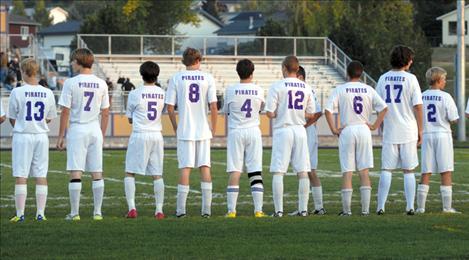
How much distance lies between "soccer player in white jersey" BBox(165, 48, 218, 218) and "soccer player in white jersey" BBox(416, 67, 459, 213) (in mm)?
2764

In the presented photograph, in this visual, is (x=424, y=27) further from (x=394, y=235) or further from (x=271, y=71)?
(x=394, y=235)

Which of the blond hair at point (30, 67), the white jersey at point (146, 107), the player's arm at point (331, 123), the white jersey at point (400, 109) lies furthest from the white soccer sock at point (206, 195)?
the blond hair at point (30, 67)

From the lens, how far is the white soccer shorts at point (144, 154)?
1443 cm

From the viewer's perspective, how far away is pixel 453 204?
16734 mm

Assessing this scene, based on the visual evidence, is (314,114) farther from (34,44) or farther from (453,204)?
(34,44)

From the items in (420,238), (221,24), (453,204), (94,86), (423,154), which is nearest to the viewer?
(420,238)

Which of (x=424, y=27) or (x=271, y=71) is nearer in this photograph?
(x=271, y=71)

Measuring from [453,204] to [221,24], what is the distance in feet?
364

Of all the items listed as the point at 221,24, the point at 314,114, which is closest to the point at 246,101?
the point at 314,114

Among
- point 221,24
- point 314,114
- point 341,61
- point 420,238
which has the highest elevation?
point 221,24

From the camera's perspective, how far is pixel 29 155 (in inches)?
552

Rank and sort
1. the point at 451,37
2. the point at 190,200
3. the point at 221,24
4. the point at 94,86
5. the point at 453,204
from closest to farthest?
the point at 94,86 → the point at 453,204 → the point at 190,200 → the point at 451,37 → the point at 221,24

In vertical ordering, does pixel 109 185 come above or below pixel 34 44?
below

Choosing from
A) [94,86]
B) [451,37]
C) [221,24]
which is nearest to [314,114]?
[94,86]
